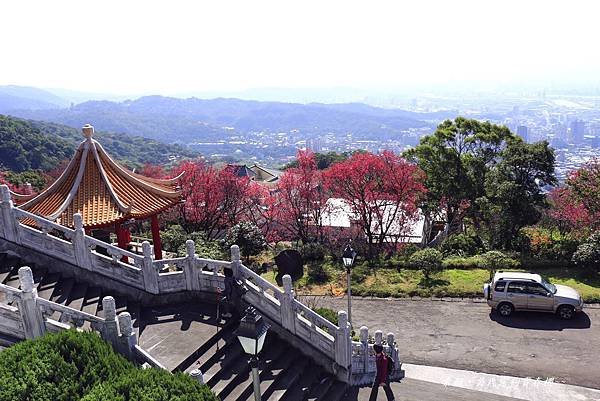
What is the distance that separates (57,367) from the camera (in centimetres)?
800

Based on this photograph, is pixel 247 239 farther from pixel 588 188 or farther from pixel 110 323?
pixel 588 188

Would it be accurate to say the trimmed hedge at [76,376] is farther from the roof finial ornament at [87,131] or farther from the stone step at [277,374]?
the roof finial ornament at [87,131]

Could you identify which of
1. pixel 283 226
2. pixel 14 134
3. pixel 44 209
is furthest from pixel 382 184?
pixel 14 134

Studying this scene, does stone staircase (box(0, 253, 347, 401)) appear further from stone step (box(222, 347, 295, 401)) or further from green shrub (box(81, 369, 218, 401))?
green shrub (box(81, 369, 218, 401))

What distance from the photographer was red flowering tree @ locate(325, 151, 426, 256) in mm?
25953

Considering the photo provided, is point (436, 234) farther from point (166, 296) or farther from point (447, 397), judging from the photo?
point (166, 296)

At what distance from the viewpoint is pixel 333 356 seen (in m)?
12.3

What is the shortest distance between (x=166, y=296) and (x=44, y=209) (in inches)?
198

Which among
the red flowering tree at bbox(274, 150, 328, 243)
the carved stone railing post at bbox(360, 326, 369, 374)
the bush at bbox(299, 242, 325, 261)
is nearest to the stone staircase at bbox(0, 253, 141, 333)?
the carved stone railing post at bbox(360, 326, 369, 374)

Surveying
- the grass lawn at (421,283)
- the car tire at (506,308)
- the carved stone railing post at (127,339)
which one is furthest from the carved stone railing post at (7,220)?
the car tire at (506,308)

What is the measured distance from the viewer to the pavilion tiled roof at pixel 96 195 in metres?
14.5

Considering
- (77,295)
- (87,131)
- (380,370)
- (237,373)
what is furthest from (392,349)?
(87,131)

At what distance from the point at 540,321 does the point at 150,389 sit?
13977mm

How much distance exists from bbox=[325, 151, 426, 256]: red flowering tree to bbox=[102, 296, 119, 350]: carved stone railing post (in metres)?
17.6
